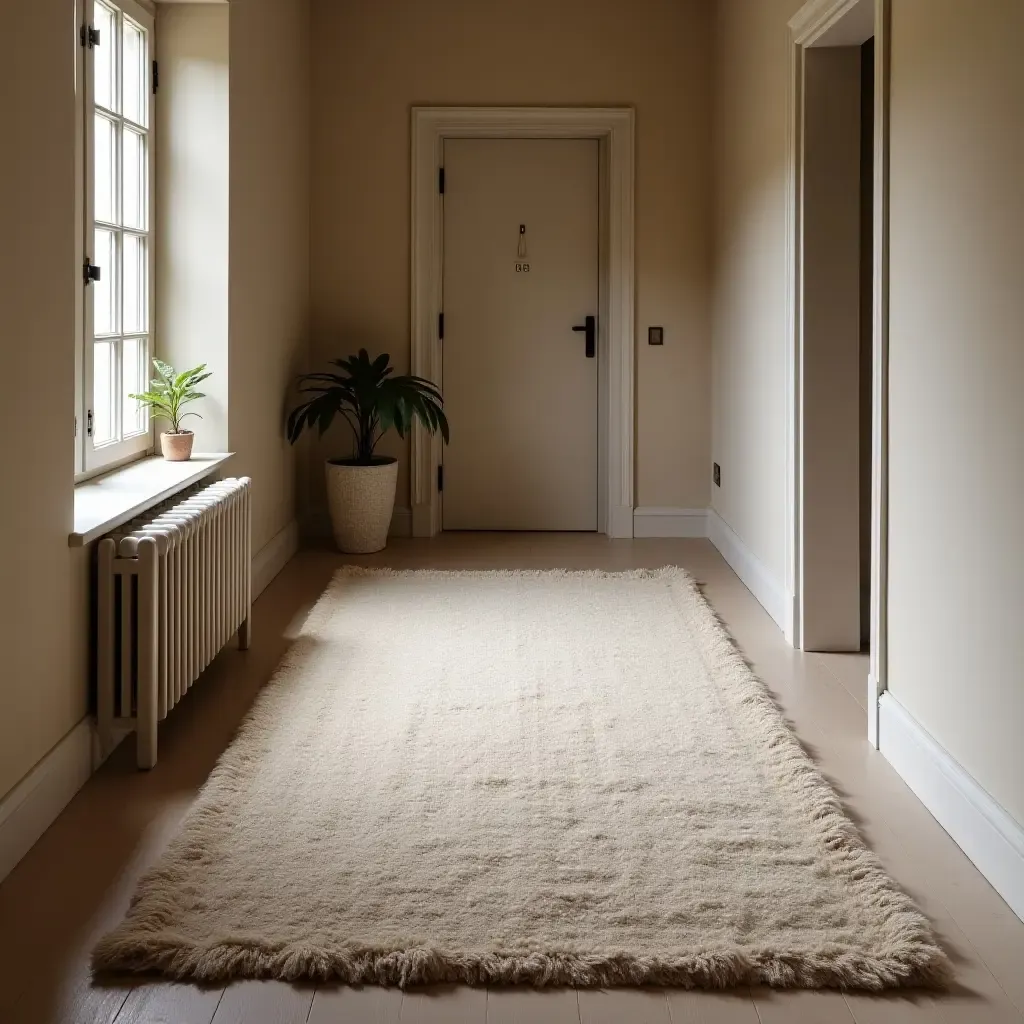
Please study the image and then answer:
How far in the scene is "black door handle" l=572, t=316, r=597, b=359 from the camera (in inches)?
257

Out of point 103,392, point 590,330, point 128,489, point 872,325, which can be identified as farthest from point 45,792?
point 590,330

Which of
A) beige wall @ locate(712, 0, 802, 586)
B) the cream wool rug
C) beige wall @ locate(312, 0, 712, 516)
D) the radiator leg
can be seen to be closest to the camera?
the cream wool rug

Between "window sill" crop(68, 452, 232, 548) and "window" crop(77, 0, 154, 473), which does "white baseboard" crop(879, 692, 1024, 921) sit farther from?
"window" crop(77, 0, 154, 473)

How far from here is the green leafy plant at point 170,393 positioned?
164 inches

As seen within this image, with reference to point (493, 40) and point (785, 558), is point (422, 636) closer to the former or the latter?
point (785, 558)

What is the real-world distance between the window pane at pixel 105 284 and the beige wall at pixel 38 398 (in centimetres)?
92

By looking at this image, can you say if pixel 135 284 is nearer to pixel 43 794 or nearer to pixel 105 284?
pixel 105 284

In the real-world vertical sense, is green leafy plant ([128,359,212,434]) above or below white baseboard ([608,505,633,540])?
above

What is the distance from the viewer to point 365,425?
6.00 m

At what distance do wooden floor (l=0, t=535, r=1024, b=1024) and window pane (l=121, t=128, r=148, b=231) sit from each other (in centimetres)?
160

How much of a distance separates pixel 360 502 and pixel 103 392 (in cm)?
213

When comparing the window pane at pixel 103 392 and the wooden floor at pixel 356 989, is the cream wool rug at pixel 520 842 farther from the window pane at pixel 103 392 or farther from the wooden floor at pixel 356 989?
the window pane at pixel 103 392

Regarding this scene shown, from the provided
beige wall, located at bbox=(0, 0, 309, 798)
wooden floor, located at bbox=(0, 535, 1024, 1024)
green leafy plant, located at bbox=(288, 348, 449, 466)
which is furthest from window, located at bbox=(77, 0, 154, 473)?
green leafy plant, located at bbox=(288, 348, 449, 466)

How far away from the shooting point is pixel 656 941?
2168 millimetres
